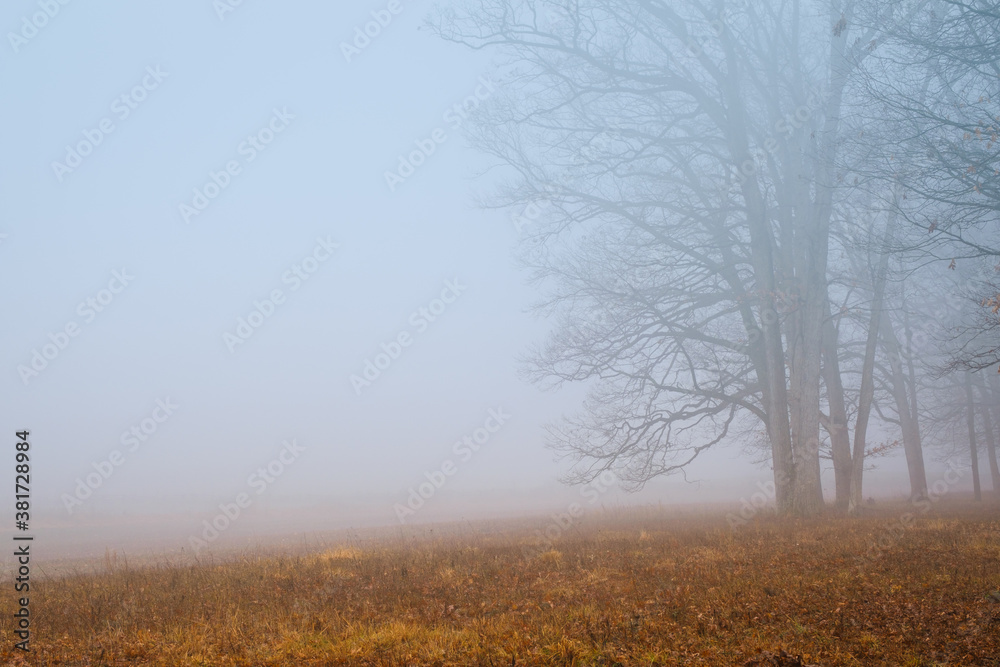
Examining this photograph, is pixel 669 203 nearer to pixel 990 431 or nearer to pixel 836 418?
pixel 836 418

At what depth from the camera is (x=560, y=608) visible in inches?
299

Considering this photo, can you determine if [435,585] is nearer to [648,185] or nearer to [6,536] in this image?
[648,185]

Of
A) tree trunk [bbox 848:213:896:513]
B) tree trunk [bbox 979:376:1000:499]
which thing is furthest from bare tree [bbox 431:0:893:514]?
tree trunk [bbox 979:376:1000:499]

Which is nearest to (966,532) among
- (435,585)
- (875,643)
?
(875,643)

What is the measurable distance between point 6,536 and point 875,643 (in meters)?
35.0

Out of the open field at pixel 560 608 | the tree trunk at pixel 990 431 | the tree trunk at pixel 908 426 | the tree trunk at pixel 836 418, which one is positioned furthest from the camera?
the tree trunk at pixel 990 431

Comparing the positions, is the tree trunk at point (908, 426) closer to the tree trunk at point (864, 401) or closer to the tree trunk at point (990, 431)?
the tree trunk at point (990, 431)

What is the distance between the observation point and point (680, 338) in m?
19.0

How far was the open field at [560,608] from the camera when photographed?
6062 mm

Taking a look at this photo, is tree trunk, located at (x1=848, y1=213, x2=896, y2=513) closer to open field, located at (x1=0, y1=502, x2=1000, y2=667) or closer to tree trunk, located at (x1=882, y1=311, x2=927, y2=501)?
open field, located at (x1=0, y1=502, x2=1000, y2=667)
